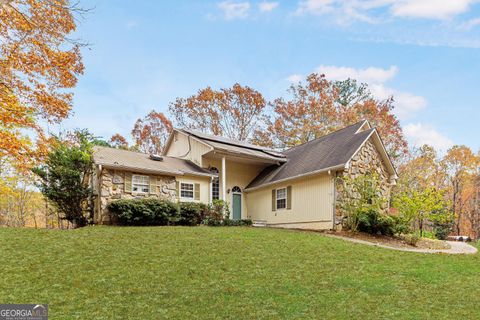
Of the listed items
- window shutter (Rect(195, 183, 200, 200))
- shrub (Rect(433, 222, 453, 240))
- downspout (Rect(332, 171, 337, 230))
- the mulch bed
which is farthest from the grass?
shrub (Rect(433, 222, 453, 240))

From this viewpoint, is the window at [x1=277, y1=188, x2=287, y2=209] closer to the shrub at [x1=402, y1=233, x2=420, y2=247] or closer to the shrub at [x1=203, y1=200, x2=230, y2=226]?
the shrub at [x1=203, y1=200, x2=230, y2=226]

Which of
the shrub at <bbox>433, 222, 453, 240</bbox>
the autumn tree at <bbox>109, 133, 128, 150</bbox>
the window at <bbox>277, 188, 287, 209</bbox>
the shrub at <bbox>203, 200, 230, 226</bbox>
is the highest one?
the autumn tree at <bbox>109, 133, 128, 150</bbox>

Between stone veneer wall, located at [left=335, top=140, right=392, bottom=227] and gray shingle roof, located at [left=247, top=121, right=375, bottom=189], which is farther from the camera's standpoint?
gray shingle roof, located at [left=247, top=121, right=375, bottom=189]

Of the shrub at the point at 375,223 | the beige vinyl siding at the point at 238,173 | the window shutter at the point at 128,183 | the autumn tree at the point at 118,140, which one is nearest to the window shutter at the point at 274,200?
the beige vinyl siding at the point at 238,173

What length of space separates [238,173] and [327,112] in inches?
418

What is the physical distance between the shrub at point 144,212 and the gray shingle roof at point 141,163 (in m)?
1.48

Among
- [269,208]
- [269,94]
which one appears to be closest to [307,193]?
[269,208]

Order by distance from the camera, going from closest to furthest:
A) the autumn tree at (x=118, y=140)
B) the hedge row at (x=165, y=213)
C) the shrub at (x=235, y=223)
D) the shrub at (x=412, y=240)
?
the shrub at (x=412, y=240) → the hedge row at (x=165, y=213) → the shrub at (x=235, y=223) → the autumn tree at (x=118, y=140)

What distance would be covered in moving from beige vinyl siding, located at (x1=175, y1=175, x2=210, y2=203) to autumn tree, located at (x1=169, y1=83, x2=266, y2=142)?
433 inches

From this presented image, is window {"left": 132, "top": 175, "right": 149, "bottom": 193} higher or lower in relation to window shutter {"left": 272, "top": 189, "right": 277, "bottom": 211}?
higher

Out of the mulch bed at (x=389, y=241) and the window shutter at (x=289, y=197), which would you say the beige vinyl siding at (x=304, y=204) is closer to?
the window shutter at (x=289, y=197)

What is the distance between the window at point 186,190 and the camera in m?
16.1

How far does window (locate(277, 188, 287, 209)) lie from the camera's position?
16516 mm

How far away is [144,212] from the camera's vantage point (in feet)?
44.4
